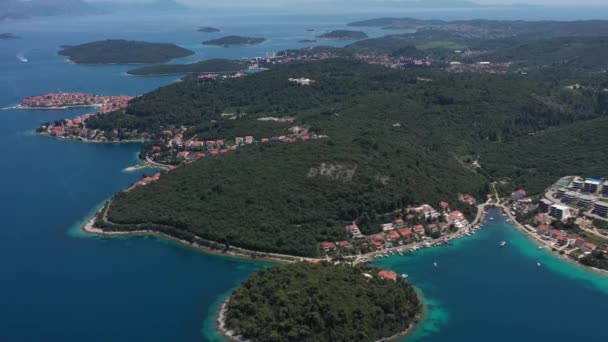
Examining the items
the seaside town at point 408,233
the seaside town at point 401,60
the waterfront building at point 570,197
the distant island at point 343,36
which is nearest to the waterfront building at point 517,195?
the waterfront building at point 570,197

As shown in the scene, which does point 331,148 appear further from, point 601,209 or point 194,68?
point 194,68

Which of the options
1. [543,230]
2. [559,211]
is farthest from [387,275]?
[559,211]

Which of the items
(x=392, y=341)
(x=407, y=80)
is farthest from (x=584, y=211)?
(x=407, y=80)

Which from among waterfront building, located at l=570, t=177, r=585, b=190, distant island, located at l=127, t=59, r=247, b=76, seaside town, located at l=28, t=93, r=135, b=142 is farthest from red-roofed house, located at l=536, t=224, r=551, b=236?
distant island, located at l=127, t=59, r=247, b=76

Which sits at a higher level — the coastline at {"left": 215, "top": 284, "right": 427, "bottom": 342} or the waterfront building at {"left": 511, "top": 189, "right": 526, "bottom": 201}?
the waterfront building at {"left": 511, "top": 189, "right": 526, "bottom": 201}

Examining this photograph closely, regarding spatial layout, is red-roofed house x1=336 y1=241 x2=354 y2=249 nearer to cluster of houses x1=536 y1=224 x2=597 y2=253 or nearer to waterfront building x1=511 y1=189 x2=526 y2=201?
cluster of houses x1=536 y1=224 x2=597 y2=253

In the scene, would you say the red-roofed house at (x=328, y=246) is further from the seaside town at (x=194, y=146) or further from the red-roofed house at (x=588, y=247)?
the seaside town at (x=194, y=146)

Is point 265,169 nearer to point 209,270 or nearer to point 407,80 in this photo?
point 209,270
